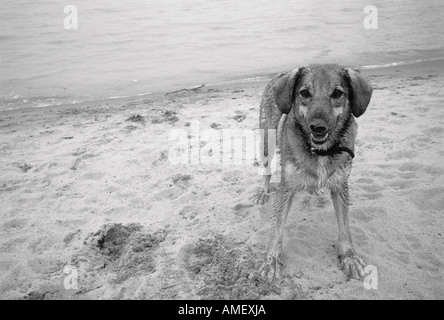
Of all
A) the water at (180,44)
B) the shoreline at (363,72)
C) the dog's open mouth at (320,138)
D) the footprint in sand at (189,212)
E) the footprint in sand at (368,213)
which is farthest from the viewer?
the water at (180,44)

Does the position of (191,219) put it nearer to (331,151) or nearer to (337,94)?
(331,151)

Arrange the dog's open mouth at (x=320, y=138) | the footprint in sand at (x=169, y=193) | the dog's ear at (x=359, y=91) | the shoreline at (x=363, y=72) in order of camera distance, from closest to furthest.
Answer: the dog's open mouth at (x=320, y=138) < the dog's ear at (x=359, y=91) < the footprint in sand at (x=169, y=193) < the shoreline at (x=363, y=72)

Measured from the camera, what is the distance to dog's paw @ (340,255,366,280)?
10.8 ft

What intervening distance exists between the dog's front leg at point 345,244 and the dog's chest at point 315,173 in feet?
0.60

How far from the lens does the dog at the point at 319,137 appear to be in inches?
120

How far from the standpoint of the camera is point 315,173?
3.27 meters

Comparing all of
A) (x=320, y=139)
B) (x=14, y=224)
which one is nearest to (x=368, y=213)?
(x=320, y=139)

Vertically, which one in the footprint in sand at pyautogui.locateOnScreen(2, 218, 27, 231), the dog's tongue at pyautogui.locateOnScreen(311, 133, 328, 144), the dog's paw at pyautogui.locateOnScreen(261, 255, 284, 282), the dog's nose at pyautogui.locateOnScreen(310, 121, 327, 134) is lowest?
the dog's paw at pyautogui.locateOnScreen(261, 255, 284, 282)

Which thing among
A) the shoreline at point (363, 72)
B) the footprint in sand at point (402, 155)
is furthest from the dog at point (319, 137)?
the shoreline at point (363, 72)

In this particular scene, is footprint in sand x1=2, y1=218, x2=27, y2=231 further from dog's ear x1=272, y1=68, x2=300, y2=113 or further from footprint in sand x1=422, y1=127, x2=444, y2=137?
footprint in sand x1=422, y1=127, x2=444, y2=137

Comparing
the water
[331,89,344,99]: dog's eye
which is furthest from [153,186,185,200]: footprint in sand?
the water

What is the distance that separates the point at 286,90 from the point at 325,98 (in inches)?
17.1

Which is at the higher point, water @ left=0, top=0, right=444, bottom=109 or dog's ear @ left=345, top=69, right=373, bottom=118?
water @ left=0, top=0, right=444, bottom=109

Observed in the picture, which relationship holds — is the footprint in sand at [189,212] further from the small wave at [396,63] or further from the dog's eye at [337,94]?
the small wave at [396,63]
